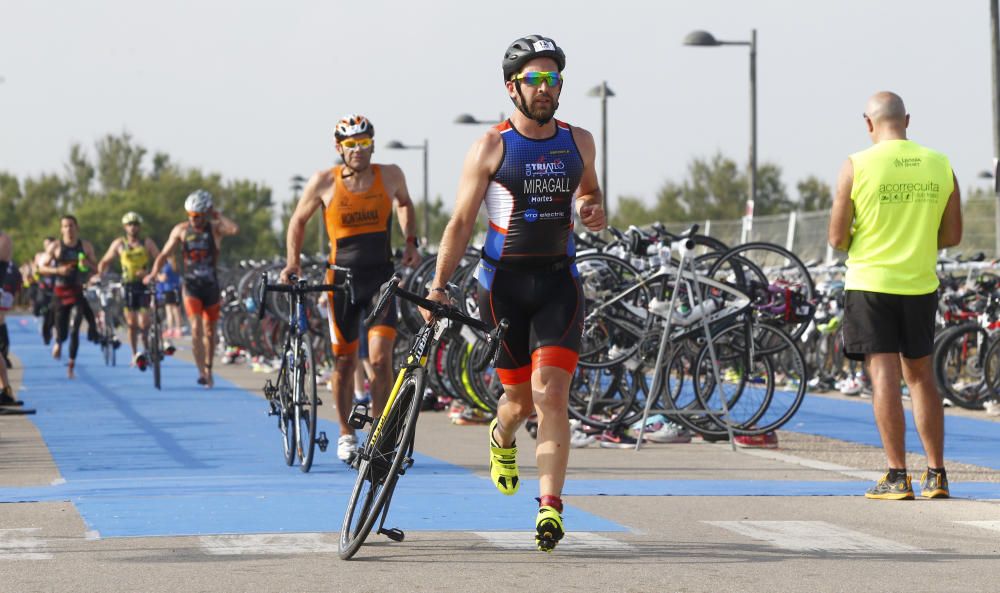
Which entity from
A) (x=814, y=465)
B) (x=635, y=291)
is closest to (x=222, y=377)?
(x=635, y=291)

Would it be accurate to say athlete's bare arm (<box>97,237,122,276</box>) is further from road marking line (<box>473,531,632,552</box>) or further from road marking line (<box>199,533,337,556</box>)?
road marking line (<box>473,531,632,552</box>)

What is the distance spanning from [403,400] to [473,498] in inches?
77.1

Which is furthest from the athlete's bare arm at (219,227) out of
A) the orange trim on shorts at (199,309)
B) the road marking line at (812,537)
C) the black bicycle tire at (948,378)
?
the road marking line at (812,537)

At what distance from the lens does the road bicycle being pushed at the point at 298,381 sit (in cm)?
1043

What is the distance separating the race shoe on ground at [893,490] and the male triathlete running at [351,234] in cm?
310

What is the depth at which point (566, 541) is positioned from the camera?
715 cm

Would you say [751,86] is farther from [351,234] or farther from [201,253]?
[351,234]

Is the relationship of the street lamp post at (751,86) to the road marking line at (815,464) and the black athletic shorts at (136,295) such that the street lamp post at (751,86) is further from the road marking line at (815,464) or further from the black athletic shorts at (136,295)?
the road marking line at (815,464)

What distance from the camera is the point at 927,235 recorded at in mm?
9055

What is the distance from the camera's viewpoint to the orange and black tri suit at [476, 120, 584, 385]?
7.22m

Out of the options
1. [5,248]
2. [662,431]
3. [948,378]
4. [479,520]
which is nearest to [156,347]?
[5,248]

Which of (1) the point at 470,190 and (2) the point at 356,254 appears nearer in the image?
(1) the point at 470,190

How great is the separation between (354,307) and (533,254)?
378cm

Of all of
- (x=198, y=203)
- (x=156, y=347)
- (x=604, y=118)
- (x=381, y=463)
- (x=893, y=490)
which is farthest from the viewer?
(x=604, y=118)
